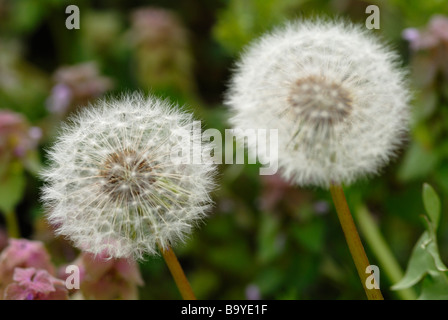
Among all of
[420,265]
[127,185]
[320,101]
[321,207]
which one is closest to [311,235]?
[321,207]

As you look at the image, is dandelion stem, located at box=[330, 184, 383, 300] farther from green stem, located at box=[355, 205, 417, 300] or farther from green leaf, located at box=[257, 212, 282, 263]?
green leaf, located at box=[257, 212, 282, 263]

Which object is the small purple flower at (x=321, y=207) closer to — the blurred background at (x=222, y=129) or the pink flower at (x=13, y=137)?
the blurred background at (x=222, y=129)

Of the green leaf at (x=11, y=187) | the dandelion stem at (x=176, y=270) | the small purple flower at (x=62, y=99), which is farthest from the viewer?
the small purple flower at (x=62, y=99)

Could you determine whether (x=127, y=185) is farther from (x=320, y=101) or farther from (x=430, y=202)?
(x=430, y=202)

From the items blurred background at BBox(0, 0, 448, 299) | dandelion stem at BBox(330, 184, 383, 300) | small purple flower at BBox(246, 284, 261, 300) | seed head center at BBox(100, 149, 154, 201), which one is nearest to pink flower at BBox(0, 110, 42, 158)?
blurred background at BBox(0, 0, 448, 299)

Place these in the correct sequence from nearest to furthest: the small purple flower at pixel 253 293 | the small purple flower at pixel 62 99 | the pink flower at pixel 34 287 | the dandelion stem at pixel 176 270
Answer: the dandelion stem at pixel 176 270 → the pink flower at pixel 34 287 → the small purple flower at pixel 253 293 → the small purple flower at pixel 62 99

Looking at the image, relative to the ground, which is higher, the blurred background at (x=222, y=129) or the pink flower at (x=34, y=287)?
the blurred background at (x=222, y=129)

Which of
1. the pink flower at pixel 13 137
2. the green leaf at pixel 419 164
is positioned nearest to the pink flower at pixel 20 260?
the pink flower at pixel 13 137

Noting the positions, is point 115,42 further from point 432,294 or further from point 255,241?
point 432,294
